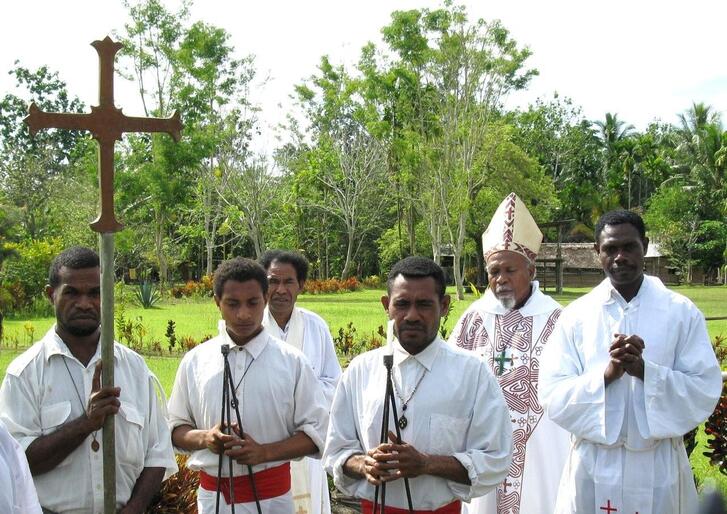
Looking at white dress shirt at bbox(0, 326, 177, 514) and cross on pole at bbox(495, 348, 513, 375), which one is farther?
cross on pole at bbox(495, 348, 513, 375)

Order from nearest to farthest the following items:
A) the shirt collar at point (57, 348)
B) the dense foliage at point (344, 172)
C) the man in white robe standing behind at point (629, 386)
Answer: the shirt collar at point (57, 348)
the man in white robe standing behind at point (629, 386)
the dense foliage at point (344, 172)

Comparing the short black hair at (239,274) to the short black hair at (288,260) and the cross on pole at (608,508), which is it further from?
the cross on pole at (608,508)

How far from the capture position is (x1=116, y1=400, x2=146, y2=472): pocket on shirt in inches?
139

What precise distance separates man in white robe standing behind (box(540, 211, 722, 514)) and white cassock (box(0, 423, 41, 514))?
9.10ft

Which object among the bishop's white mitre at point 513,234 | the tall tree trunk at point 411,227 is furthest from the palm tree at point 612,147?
the bishop's white mitre at point 513,234

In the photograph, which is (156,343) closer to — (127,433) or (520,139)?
(127,433)

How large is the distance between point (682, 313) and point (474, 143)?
31950 mm

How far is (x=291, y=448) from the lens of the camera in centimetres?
387

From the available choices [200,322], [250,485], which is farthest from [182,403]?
[200,322]

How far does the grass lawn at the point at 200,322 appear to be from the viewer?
1323 cm

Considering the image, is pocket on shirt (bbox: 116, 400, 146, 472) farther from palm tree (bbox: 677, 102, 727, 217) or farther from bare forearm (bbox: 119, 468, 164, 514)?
palm tree (bbox: 677, 102, 727, 217)

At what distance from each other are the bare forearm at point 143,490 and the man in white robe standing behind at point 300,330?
6.83ft

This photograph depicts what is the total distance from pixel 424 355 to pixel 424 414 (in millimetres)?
257

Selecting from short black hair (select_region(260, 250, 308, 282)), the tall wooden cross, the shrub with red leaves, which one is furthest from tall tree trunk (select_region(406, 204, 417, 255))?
the tall wooden cross
